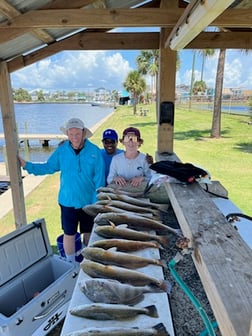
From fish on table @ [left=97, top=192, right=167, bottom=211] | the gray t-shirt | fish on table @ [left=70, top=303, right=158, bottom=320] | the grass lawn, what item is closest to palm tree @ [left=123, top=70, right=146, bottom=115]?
the grass lawn

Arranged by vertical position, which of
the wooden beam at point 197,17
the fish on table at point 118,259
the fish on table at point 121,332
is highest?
the wooden beam at point 197,17

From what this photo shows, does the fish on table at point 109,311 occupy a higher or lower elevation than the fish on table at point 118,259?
lower

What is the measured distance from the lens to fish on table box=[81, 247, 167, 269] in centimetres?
151

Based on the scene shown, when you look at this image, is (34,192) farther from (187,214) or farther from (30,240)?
(187,214)

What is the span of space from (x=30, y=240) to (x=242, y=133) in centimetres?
1611

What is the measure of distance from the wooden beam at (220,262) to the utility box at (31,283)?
139 cm

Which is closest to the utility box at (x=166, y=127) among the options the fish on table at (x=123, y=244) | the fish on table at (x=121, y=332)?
the fish on table at (x=123, y=244)

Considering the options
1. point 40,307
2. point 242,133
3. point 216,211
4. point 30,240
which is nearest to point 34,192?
point 30,240

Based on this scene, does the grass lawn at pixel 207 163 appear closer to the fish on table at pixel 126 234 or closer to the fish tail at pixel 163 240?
the fish on table at pixel 126 234

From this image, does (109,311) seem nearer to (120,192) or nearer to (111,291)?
(111,291)

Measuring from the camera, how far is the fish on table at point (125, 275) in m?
1.39

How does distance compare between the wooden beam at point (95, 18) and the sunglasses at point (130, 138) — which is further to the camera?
the sunglasses at point (130, 138)

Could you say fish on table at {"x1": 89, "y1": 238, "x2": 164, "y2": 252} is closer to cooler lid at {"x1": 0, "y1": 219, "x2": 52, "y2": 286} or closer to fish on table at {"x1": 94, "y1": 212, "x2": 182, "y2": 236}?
fish on table at {"x1": 94, "y1": 212, "x2": 182, "y2": 236}

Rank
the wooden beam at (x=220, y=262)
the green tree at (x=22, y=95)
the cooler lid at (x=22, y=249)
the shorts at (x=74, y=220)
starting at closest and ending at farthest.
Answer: the wooden beam at (x=220, y=262) < the cooler lid at (x=22, y=249) < the shorts at (x=74, y=220) < the green tree at (x=22, y=95)
